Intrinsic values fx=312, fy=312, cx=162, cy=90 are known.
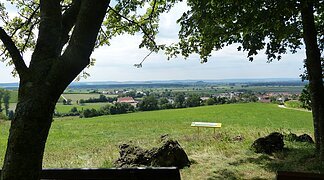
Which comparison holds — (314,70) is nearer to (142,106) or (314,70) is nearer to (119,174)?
(119,174)

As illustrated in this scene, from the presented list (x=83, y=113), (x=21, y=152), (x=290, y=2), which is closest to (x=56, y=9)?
(x=21, y=152)

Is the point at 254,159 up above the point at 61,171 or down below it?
below

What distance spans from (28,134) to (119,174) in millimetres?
1431

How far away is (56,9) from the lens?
132 inches

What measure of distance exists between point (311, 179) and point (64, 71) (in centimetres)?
267

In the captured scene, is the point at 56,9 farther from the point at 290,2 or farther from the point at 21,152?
the point at 290,2

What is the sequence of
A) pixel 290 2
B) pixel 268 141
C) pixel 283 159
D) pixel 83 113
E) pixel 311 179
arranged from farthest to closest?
1. pixel 83 113
2. pixel 268 141
3. pixel 283 159
4. pixel 290 2
5. pixel 311 179

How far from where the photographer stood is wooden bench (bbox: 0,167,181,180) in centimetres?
401

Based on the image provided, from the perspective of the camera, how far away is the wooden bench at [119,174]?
13.1 feet

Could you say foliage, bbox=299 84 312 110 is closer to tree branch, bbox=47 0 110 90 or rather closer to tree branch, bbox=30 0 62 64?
tree branch, bbox=47 0 110 90

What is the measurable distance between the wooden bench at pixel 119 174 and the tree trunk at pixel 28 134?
1.03 meters

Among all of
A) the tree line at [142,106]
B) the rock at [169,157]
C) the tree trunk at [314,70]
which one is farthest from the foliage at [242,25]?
the tree line at [142,106]

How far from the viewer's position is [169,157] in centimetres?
948

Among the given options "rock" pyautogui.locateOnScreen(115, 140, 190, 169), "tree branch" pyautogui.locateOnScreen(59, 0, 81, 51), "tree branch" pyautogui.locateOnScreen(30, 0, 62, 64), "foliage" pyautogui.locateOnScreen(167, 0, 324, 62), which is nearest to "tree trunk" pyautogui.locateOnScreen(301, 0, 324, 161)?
"foliage" pyautogui.locateOnScreen(167, 0, 324, 62)
